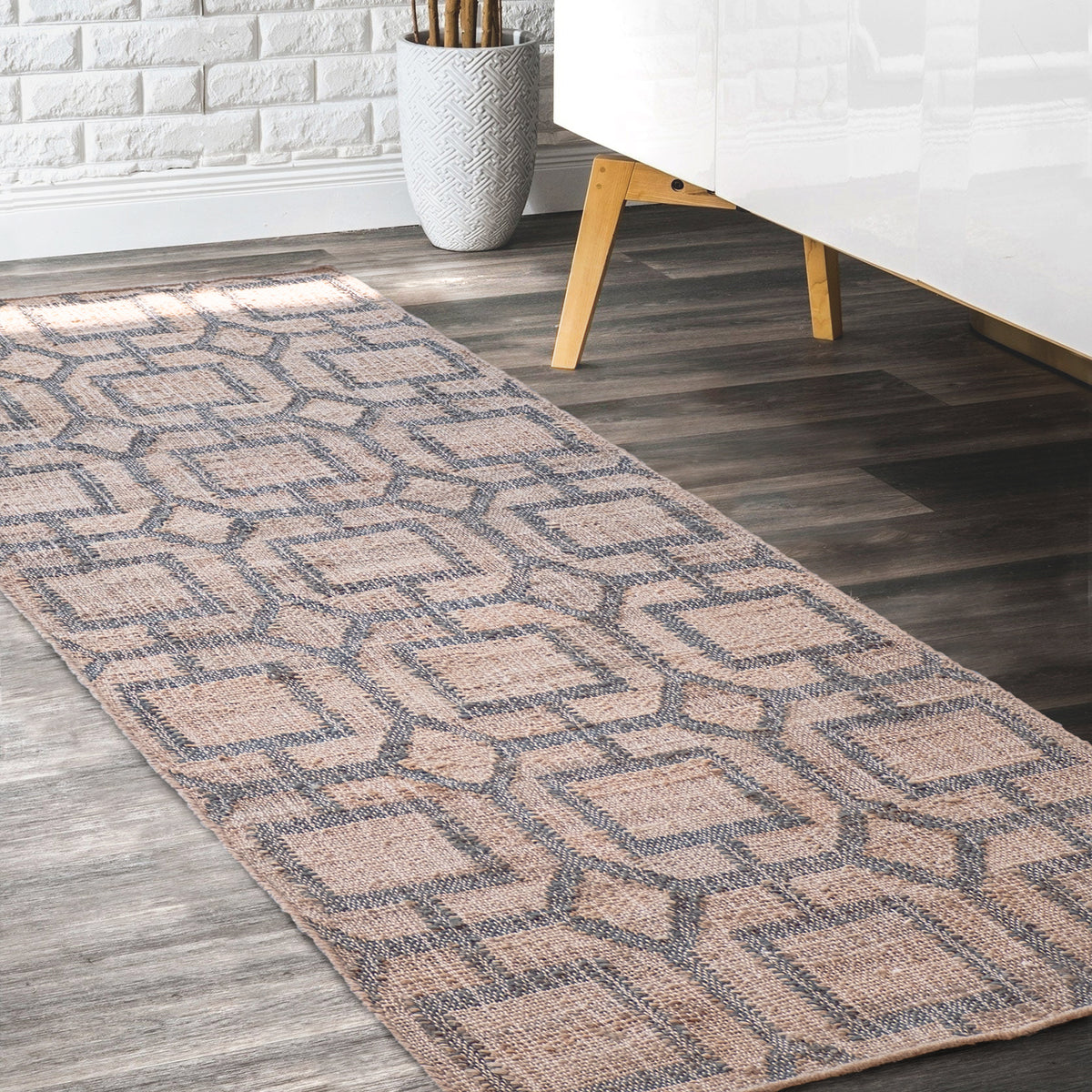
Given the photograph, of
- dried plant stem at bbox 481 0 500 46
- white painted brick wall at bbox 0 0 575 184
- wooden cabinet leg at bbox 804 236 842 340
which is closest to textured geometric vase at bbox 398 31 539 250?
dried plant stem at bbox 481 0 500 46

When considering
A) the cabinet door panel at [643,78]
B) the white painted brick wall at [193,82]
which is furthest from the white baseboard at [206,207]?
the cabinet door panel at [643,78]

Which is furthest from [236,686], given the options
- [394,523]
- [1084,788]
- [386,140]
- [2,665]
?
[386,140]

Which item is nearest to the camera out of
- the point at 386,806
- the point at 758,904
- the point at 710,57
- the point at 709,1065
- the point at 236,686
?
the point at 709,1065

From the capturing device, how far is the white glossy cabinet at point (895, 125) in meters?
1.50

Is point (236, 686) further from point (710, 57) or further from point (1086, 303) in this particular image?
point (710, 57)

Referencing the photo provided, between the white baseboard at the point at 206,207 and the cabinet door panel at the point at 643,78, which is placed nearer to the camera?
the cabinet door panel at the point at 643,78

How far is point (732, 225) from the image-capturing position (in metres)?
3.38

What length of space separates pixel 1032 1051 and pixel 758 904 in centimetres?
23

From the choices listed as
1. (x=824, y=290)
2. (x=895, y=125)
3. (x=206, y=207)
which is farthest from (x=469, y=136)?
(x=895, y=125)

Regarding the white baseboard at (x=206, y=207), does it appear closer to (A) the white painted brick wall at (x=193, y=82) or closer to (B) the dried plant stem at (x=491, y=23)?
(A) the white painted brick wall at (x=193, y=82)

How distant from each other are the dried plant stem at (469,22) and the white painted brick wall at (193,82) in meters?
0.30

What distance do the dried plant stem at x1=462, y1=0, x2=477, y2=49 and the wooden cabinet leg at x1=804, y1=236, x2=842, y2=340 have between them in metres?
0.83

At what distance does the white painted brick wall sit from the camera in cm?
310

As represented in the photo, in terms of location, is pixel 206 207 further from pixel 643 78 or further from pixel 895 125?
pixel 895 125
